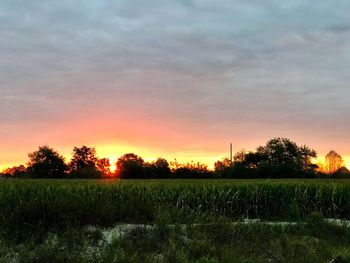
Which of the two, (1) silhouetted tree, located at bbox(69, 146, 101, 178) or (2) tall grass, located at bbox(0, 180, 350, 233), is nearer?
(2) tall grass, located at bbox(0, 180, 350, 233)

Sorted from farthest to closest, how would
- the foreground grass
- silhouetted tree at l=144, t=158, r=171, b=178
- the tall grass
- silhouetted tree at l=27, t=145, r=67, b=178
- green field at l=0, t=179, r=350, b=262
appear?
silhouetted tree at l=27, t=145, r=67, b=178 → silhouetted tree at l=144, t=158, r=171, b=178 → the tall grass → green field at l=0, t=179, r=350, b=262 → the foreground grass

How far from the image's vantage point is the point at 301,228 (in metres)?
18.3

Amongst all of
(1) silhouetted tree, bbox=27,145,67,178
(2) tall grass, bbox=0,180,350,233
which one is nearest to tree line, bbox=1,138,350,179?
(1) silhouetted tree, bbox=27,145,67,178

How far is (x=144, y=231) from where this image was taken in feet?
51.4

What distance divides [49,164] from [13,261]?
78312 millimetres

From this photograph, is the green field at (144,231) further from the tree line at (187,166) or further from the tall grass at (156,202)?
the tree line at (187,166)

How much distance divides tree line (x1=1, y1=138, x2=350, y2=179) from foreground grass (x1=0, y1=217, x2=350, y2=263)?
4697cm

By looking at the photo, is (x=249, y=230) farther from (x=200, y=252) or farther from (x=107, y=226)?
(x=107, y=226)

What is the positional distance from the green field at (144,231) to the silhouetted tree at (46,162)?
63780 mm

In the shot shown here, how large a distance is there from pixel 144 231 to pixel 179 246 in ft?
5.16

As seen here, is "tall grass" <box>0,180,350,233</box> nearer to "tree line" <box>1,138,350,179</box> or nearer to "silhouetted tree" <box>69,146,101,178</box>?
"tree line" <box>1,138,350,179</box>

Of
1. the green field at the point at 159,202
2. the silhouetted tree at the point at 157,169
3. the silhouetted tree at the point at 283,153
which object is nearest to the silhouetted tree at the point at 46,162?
the silhouetted tree at the point at 157,169

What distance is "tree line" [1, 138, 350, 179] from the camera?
6644 cm

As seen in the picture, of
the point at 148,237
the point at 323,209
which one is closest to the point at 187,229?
the point at 148,237
